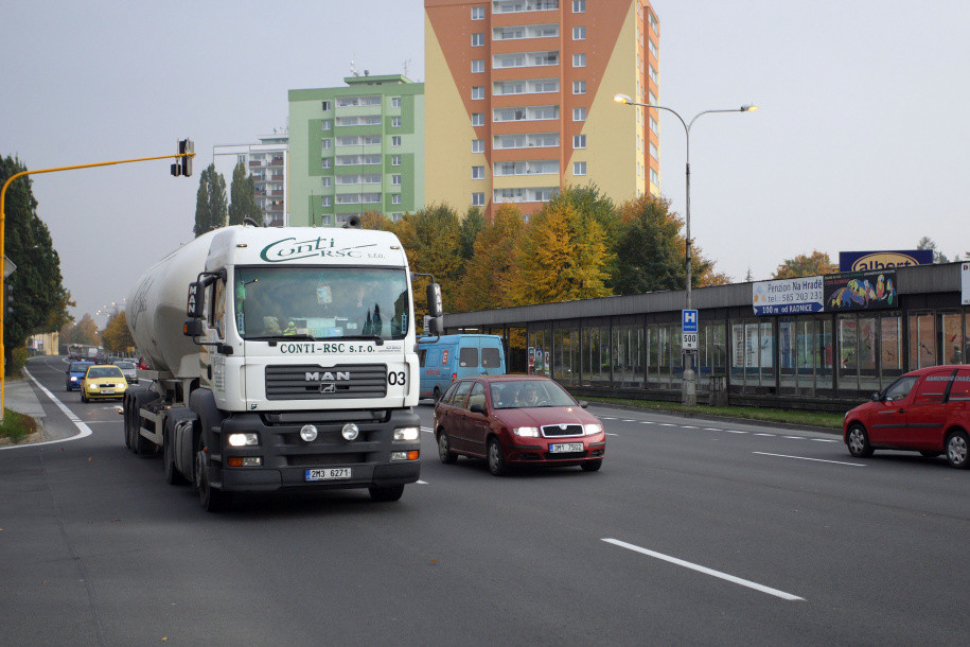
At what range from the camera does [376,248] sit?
11.9 meters

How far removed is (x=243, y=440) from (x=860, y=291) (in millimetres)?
23844

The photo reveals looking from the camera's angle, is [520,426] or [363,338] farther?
[520,426]

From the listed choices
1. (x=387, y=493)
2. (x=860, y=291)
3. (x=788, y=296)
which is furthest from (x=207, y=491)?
(x=788, y=296)

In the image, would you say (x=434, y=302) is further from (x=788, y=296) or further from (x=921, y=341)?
(x=788, y=296)

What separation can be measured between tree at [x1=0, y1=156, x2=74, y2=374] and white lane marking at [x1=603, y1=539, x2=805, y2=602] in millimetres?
69966

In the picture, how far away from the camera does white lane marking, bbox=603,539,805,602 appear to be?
722cm

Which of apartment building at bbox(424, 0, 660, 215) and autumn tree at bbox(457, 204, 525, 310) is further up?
apartment building at bbox(424, 0, 660, 215)

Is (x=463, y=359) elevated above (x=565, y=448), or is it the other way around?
(x=463, y=359)

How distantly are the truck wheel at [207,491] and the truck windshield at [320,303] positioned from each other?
169cm

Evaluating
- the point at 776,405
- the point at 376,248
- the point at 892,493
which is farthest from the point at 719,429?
the point at 376,248

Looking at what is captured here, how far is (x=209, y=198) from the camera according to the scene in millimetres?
132125

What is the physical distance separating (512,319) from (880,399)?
3748cm

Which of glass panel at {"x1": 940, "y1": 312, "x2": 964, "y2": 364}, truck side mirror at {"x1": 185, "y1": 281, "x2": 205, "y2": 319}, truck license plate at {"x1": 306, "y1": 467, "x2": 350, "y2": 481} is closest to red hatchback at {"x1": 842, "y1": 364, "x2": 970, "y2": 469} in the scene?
truck license plate at {"x1": 306, "y1": 467, "x2": 350, "y2": 481}

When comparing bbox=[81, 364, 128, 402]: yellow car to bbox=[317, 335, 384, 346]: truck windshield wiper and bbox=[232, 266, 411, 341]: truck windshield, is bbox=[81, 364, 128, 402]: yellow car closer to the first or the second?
bbox=[232, 266, 411, 341]: truck windshield
